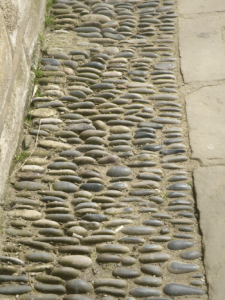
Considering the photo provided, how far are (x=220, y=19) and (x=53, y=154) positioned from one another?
92.3 inches

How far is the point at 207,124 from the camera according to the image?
2820mm

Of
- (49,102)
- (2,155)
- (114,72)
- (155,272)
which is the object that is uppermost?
(114,72)

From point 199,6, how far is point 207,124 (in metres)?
1.85

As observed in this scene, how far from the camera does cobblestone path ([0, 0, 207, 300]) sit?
76.8 inches

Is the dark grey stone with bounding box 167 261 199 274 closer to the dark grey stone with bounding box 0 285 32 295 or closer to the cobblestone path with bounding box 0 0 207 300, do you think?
the cobblestone path with bounding box 0 0 207 300

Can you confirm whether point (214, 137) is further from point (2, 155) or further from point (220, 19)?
point (220, 19)

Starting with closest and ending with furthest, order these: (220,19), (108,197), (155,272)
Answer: (155,272)
(108,197)
(220,19)

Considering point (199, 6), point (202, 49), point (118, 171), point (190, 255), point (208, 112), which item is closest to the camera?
point (190, 255)

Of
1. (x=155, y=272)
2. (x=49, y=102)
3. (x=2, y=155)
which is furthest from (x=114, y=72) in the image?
(x=155, y=272)

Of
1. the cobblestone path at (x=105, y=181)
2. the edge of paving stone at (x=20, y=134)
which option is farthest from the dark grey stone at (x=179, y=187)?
the edge of paving stone at (x=20, y=134)

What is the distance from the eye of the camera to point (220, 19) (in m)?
3.86

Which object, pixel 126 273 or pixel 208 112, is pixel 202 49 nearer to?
pixel 208 112

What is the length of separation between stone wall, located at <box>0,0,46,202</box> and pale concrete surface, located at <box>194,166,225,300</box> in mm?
1207

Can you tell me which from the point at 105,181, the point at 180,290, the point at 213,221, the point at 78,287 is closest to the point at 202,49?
the point at 105,181
